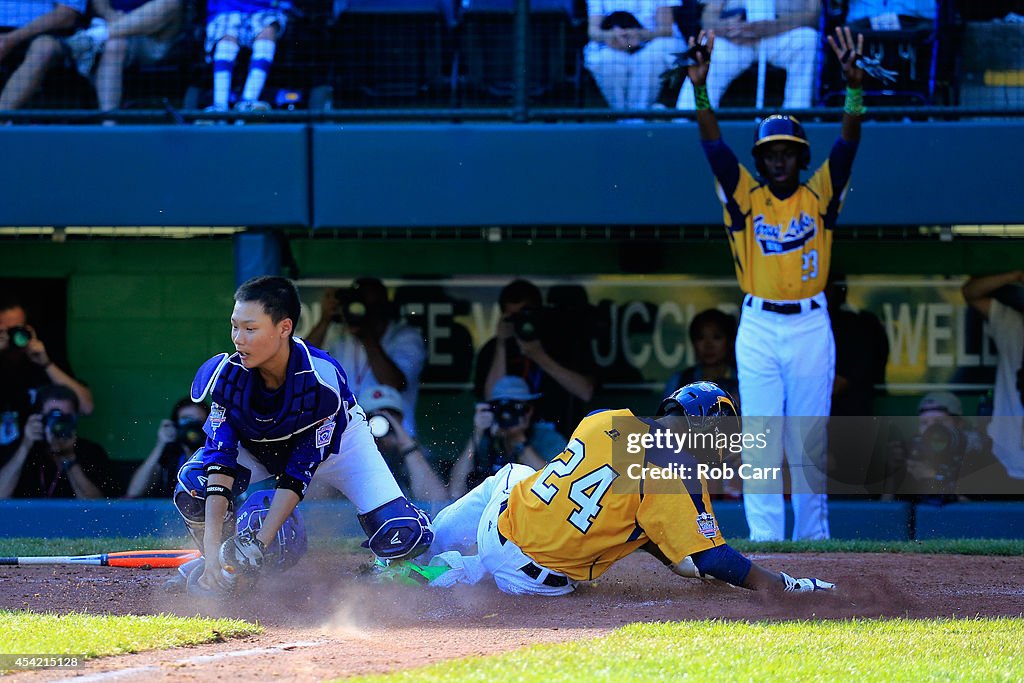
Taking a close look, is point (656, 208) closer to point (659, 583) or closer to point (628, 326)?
point (628, 326)

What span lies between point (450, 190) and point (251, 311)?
2.96 metres

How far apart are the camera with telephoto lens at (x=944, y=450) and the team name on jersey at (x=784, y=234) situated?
1823 millimetres

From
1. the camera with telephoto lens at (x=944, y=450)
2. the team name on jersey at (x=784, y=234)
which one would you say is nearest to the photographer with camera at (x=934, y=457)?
the camera with telephoto lens at (x=944, y=450)

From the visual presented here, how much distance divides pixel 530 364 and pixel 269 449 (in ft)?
10.2

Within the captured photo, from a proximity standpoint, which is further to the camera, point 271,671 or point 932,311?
point 932,311

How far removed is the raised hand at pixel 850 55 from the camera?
6734 millimetres

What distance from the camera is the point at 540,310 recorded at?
8.59 meters

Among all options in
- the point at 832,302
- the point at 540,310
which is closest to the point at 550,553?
the point at 540,310

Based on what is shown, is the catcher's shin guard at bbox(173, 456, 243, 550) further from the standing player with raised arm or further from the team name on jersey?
the team name on jersey

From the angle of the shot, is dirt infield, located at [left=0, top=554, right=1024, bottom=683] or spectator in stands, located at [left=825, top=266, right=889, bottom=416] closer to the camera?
dirt infield, located at [left=0, top=554, right=1024, bottom=683]

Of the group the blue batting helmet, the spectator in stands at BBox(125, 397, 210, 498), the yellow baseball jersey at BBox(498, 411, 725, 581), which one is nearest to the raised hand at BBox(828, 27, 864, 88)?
the blue batting helmet

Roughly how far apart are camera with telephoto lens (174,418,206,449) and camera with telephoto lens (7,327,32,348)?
1.14 m

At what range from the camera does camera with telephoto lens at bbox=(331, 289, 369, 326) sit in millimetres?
8281
